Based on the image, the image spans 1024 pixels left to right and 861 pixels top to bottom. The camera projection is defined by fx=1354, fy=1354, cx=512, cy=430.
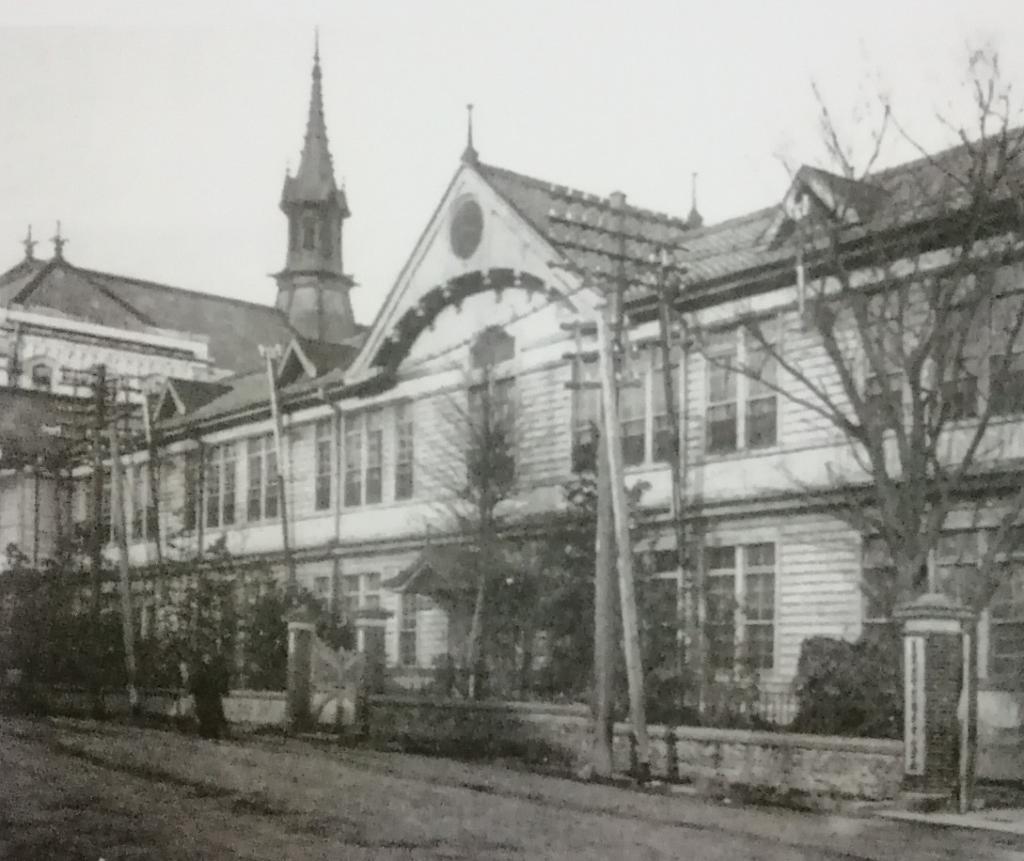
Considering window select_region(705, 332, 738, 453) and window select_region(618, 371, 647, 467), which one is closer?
window select_region(705, 332, 738, 453)

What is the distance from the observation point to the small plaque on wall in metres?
10.5

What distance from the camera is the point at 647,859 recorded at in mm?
8148

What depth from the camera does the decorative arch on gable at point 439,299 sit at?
17.1 m

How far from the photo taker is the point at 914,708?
1052 cm

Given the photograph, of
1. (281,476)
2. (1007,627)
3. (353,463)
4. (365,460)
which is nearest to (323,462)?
(353,463)

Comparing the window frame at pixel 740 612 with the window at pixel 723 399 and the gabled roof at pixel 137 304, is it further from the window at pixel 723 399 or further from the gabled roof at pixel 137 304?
the gabled roof at pixel 137 304

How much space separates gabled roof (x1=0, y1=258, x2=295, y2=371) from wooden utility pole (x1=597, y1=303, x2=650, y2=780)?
4.09 metres

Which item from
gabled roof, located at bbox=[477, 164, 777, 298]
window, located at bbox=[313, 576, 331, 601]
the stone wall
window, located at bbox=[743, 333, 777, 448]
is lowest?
the stone wall

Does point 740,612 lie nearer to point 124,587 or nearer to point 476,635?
point 476,635

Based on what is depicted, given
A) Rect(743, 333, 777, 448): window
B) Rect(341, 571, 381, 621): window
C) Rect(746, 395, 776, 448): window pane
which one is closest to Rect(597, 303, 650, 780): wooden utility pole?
Rect(743, 333, 777, 448): window

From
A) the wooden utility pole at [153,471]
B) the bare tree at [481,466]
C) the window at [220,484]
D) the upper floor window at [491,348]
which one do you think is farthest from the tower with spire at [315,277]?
the bare tree at [481,466]

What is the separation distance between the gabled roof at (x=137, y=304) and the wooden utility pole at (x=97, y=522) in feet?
3.22

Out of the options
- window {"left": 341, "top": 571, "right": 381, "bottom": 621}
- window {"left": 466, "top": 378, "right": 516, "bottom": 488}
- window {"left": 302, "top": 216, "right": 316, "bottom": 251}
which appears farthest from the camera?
window {"left": 302, "top": 216, "right": 316, "bottom": 251}

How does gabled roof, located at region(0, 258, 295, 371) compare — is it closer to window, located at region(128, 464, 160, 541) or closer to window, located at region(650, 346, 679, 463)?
window, located at region(128, 464, 160, 541)
